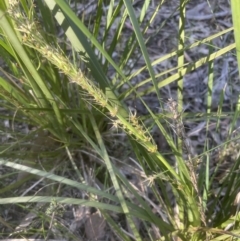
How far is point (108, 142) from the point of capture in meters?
1.21

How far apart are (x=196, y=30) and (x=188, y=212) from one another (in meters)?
0.82

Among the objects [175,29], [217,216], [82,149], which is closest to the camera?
[217,216]

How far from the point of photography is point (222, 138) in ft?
4.25

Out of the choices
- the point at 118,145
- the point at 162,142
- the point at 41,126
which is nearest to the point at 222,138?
the point at 162,142

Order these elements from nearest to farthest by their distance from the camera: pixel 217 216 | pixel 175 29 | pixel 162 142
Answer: pixel 217 216 → pixel 162 142 → pixel 175 29

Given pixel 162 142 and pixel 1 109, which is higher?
pixel 1 109

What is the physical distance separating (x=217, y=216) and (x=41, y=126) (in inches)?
17.6

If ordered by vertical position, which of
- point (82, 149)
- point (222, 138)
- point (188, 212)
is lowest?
point (222, 138)

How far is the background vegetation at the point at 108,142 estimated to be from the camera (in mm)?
738

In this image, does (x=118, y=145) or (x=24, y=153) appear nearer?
(x=24, y=153)

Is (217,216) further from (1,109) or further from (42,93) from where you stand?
(1,109)

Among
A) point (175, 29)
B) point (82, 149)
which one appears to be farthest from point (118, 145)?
point (175, 29)

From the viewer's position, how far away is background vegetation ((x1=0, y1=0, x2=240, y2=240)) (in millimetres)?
738

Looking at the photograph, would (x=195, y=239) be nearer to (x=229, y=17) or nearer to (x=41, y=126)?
(x=41, y=126)
